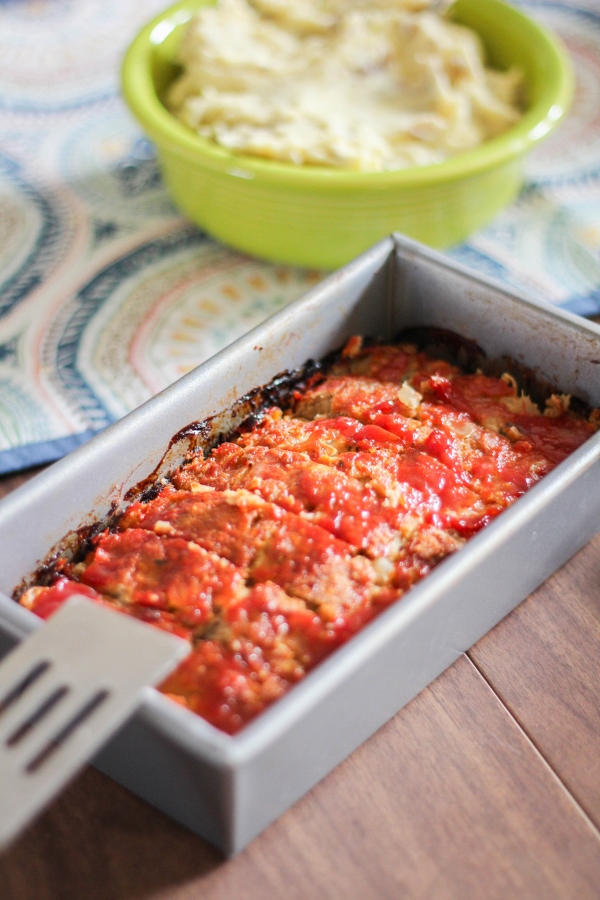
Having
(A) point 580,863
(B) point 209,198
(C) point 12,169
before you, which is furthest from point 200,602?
(C) point 12,169

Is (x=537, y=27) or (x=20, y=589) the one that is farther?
(x=537, y=27)

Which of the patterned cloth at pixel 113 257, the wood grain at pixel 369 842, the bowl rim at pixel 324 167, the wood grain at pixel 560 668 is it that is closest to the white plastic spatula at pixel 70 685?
the wood grain at pixel 369 842

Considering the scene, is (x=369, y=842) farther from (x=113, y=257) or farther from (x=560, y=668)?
(x=113, y=257)

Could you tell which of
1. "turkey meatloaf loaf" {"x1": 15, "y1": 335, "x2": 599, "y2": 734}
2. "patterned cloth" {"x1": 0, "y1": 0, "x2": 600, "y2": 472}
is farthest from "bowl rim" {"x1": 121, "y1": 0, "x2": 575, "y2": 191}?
"turkey meatloaf loaf" {"x1": 15, "y1": 335, "x2": 599, "y2": 734}

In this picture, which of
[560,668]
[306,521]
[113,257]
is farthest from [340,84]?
[560,668]

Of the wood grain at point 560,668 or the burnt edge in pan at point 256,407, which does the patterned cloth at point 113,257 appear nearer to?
the burnt edge in pan at point 256,407

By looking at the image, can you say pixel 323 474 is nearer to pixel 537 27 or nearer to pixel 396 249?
pixel 396 249
